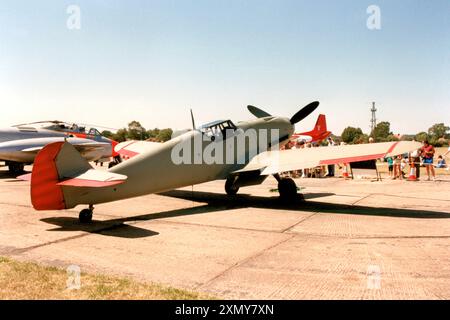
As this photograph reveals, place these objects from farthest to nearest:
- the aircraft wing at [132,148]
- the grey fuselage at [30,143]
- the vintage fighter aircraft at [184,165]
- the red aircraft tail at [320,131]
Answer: the red aircraft tail at [320,131] < the grey fuselage at [30,143] < the aircraft wing at [132,148] < the vintage fighter aircraft at [184,165]

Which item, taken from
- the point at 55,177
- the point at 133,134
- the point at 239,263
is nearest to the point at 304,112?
the point at 55,177

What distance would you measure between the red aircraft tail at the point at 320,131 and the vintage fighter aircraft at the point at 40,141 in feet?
80.4

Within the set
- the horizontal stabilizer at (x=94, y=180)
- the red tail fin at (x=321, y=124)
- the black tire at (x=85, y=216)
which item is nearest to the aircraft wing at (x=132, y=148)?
the black tire at (x=85, y=216)

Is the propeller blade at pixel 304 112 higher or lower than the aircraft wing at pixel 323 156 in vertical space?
higher

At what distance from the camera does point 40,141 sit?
19.8 metres

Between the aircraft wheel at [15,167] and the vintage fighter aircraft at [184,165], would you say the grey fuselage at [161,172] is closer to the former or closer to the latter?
the vintage fighter aircraft at [184,165]

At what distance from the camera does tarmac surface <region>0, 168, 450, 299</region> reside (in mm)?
4578

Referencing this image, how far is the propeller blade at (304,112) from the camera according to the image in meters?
14.5

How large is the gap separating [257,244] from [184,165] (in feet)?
13.6

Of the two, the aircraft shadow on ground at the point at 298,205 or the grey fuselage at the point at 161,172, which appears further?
the aircraft shadow on ground at the point at 298,205

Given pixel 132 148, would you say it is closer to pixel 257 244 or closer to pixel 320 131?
pixel 257 244

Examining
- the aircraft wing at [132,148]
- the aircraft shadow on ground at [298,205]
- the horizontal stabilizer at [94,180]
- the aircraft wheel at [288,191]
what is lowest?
the aircraft shadow on ground at [298,205]
